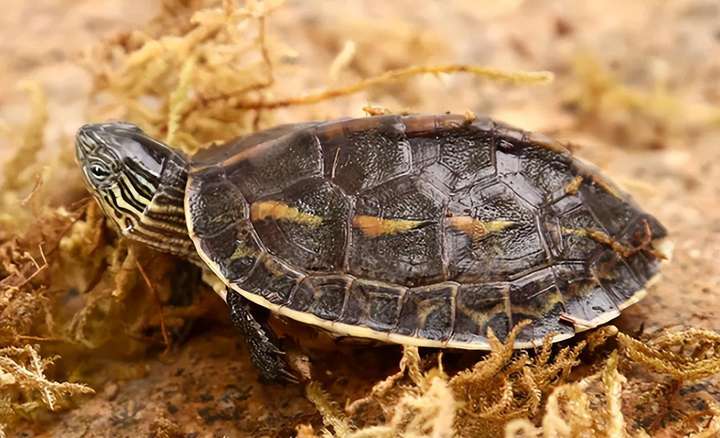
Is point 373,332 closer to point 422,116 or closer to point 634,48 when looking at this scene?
point 422,116

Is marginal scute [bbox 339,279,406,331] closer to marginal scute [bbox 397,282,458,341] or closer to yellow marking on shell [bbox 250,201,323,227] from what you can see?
marginal scute [bbox 397,282,458,341]

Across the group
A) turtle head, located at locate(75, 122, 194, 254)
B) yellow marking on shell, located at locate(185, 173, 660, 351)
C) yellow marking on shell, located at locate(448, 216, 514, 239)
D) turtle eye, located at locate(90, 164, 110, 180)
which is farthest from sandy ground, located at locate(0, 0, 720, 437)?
turtle eye, located at locate(90, 164, 110, 180)

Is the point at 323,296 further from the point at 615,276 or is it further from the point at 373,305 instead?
the point at 615,276

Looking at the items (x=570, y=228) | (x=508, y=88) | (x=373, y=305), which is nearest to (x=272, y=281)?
(x=373, y=305)

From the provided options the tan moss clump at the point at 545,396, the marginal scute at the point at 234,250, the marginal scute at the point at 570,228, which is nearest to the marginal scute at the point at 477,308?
the tan moss clump at the point at 545,396

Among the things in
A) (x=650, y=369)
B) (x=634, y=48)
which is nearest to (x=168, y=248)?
(x=650, y=369)

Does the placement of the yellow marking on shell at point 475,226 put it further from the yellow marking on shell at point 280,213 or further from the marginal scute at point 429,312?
the yellow marking on shell at point 280,213
